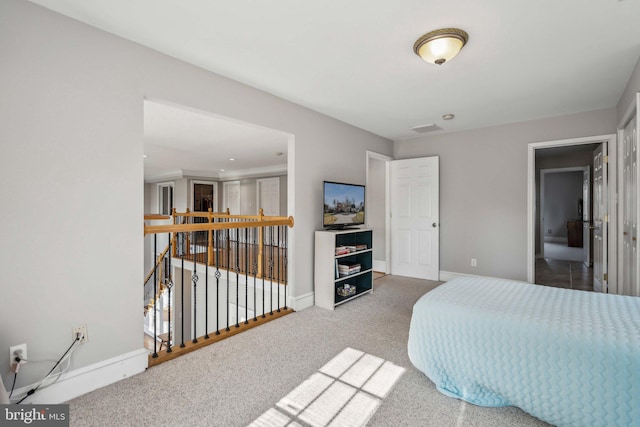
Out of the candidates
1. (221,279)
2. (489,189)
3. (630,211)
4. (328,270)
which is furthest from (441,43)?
(221,279)

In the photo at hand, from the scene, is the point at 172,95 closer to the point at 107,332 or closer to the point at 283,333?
the point at 107,332

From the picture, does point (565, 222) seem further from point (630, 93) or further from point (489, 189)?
point (630, 93)

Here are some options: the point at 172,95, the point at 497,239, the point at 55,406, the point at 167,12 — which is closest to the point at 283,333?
the point at 55,406

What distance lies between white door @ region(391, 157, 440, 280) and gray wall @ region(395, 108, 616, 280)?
0.16 meters

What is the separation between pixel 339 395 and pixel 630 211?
3.31m

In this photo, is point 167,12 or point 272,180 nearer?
point 167,12

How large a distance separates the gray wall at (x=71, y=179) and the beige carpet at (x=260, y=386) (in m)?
0.36

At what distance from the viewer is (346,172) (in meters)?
4.15

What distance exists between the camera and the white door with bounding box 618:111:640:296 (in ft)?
8.48

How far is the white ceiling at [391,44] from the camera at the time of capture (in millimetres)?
1794

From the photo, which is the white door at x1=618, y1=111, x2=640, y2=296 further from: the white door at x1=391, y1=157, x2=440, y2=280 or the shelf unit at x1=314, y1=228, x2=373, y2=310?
the shelf unit at x1=314, y1=228, x2=373, y2=310

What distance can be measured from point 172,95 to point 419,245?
4.11 metres

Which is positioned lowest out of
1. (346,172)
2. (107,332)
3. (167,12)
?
(107,332)
